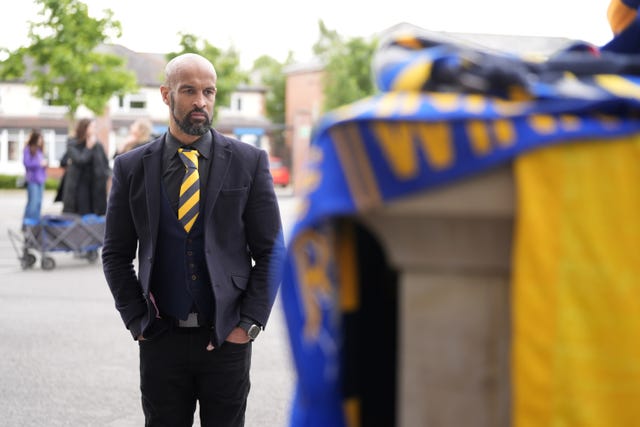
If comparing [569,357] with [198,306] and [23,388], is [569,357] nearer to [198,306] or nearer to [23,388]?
[198,306]

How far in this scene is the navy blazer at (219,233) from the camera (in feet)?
11.8

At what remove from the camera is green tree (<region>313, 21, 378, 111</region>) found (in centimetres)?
5853

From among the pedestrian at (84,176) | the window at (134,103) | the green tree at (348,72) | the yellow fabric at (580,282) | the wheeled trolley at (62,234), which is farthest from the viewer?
the window at (134,103)

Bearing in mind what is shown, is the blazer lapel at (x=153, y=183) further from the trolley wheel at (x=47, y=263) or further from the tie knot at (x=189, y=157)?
the trolley wheel at (x=47, y=263)

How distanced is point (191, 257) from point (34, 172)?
48.5 feet

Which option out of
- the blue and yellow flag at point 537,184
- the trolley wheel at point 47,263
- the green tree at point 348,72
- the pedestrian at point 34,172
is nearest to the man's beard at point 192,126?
the blue and yellow flag at point 537,184

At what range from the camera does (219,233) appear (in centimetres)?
365

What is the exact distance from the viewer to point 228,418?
11.9ft

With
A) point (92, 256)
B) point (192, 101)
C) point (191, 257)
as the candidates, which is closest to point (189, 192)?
point (191, 257)

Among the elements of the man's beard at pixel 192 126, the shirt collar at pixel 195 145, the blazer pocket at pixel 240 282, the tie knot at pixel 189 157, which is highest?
the man's beard at pixel 192 126

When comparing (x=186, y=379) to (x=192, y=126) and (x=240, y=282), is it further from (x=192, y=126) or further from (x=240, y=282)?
(x=192, y=126)

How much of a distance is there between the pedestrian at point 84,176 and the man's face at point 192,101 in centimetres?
1003

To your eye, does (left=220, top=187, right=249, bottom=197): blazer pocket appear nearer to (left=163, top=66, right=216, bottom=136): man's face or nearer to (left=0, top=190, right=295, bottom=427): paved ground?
(left=163, top=66, right=216, bottom=136): man's face

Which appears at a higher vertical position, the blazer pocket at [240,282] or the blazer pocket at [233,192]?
the blazer pocket at [233,192]
